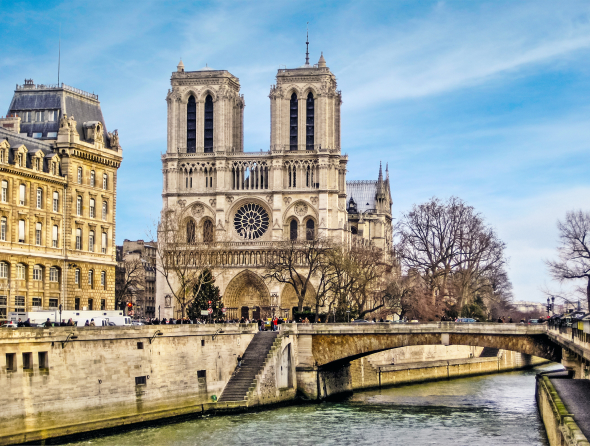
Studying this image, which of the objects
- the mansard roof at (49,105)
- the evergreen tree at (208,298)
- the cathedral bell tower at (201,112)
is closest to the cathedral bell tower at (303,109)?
the cathedral bell tower at (201,112)

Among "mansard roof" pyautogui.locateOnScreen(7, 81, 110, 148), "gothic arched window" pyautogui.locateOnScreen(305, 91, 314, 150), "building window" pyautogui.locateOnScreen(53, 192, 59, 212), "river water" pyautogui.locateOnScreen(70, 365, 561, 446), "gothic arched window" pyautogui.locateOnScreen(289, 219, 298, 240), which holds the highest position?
"gothic arched window" pyautogui.locateOnScreen(305, 91, 314, 150)

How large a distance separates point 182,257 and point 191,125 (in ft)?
77.7

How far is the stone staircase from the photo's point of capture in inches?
2207

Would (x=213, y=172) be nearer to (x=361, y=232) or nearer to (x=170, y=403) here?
(x=361, y=232)

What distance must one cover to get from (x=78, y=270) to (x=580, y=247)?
35.1 m

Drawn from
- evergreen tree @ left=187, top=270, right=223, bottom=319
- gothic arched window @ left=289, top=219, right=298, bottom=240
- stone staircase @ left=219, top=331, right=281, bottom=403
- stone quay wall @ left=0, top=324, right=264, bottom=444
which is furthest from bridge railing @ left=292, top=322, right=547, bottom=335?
gothic arched window @ left=289, top=219, right=298, bottom=240

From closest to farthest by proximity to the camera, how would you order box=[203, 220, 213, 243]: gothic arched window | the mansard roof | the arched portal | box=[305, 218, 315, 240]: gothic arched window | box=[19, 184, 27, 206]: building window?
box=[19, 184, 27, 206]: building window < the mansard roof < box=[305, 218, 315, 240]: gothic arched window < the arched portal < box=[203, 220, 213, 243]: gothic arched window

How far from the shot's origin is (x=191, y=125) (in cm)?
12338

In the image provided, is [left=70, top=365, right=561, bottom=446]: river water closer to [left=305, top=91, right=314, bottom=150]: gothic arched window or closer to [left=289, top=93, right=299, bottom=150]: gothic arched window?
[left=305, top=91, right=314, bottom=150]: gothic arched window

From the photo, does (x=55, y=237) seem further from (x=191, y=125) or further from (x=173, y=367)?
(x=191, y=125)

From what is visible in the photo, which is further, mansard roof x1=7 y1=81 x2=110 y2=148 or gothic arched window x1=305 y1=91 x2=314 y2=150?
gothic arched window x1=305 y1=91 x2=314 y2=150

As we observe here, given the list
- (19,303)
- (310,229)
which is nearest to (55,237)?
(19,303)

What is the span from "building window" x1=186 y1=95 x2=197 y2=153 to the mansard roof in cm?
5206

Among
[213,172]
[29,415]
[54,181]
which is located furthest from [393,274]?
[29,415]
